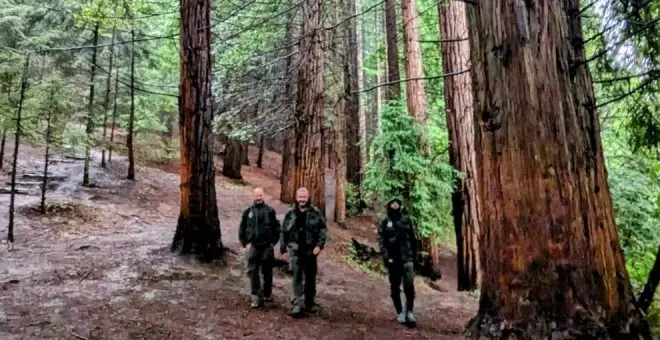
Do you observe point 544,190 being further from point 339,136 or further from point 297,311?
point 339,136

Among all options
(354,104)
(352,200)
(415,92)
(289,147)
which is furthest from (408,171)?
(354,104)

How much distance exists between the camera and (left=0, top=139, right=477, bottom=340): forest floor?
227 inches

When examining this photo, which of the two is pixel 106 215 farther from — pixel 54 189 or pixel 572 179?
pixel 572 179

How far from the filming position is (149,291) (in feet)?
22.7

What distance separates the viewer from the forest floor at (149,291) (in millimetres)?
5758

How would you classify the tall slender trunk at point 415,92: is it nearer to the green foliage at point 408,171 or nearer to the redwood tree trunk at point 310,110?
the green foliage at point 408,171

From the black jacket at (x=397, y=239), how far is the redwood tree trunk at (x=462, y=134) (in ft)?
11.6

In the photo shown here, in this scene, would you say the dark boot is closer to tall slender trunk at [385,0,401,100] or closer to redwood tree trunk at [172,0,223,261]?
redwood tree trunk at [172,0,223,261]

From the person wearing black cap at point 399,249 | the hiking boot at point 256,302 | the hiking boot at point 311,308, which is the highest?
the person wearing black cap at point 399,249

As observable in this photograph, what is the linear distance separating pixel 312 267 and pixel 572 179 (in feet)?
15.3

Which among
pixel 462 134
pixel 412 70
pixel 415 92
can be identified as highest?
pixel 412 70

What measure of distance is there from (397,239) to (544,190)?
163 inches

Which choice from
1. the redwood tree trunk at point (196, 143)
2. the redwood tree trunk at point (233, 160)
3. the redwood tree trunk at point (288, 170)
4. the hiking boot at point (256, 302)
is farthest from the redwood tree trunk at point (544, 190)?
the redwood tree trunk at point (233, 160)

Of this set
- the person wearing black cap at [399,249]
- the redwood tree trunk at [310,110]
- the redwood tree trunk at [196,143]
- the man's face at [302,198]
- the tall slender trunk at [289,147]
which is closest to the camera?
the person wearing black cap at [399,249]
